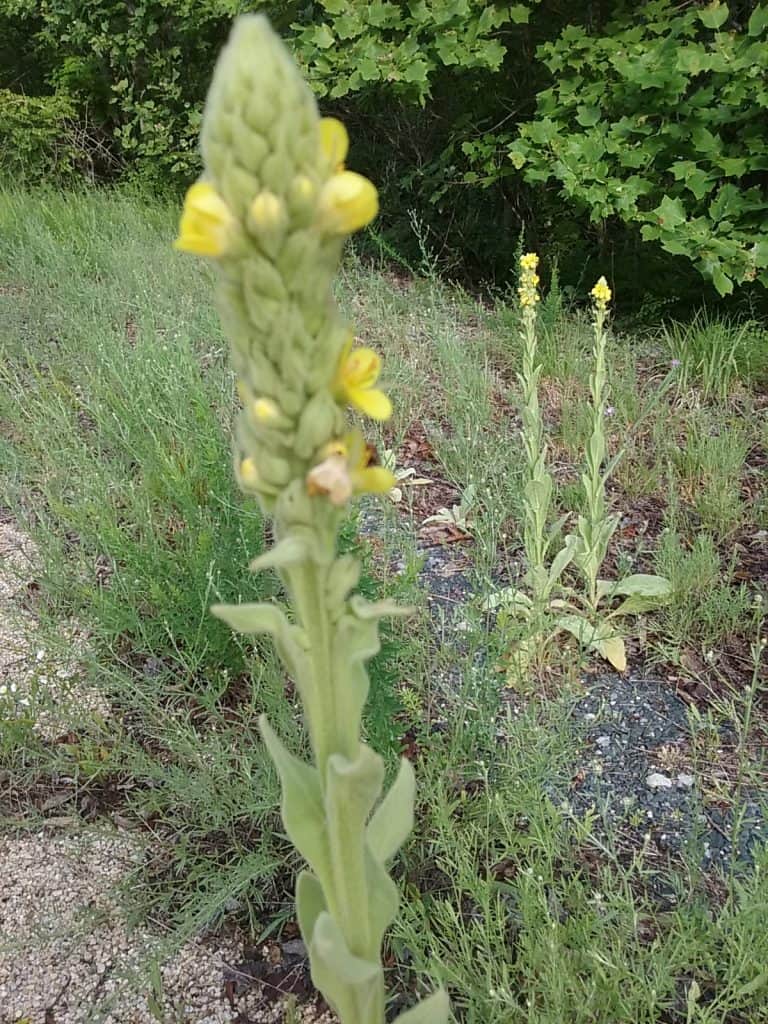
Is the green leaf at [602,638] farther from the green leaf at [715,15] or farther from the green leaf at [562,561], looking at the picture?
the green leaf at [715,15]

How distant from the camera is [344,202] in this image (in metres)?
0.74

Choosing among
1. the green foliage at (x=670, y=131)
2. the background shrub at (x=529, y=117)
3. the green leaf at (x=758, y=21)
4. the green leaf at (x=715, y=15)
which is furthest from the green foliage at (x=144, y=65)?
the green leaf at (x=758, y=21)

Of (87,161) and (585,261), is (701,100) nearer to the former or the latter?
(585,261)

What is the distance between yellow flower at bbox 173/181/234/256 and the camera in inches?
28.4

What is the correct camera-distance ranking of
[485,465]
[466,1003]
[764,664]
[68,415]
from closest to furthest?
[466,1003] → [764,664] → [485,465] → [68,415]

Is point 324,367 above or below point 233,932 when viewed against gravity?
above

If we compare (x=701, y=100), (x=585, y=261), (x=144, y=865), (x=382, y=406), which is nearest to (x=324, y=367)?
(x=382, y=406)

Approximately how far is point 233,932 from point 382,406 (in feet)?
4.84

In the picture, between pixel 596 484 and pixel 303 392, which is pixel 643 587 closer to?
pixel 596 484

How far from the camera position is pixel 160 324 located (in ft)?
14.3

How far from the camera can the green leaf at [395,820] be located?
1032 mm

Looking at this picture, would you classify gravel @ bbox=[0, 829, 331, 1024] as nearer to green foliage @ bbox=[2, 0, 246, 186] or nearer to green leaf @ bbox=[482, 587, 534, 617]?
green leaf @ bbox=[482, 587, 534, 617]

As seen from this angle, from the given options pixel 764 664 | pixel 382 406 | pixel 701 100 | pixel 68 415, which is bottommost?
pixel 764 664

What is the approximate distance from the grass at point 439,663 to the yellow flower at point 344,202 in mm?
1253
